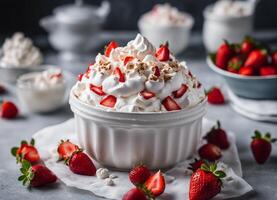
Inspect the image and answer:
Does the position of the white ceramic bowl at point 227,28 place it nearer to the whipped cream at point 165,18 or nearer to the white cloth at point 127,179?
the whipped cream at point 165,18

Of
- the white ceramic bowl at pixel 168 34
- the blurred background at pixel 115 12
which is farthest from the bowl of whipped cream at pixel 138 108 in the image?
the blurred background at pixel 115 12

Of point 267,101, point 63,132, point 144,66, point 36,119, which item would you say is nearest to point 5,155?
point 63,132

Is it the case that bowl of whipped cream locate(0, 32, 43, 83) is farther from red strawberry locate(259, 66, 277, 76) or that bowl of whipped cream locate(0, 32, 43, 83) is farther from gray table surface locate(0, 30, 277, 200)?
red strawberry locate(259, 66, 277, 76)

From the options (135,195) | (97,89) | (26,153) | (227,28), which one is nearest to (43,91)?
(26,153)

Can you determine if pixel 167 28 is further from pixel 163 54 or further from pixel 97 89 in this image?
pixel 97 89

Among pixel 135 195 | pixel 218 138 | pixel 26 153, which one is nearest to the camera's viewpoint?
pixel 135 195

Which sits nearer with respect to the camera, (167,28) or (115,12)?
(167,28)

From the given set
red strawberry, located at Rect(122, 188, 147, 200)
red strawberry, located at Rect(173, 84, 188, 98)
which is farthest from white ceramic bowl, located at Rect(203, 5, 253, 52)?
red strawberry, located at Rect(122, 188, 147, 200)
